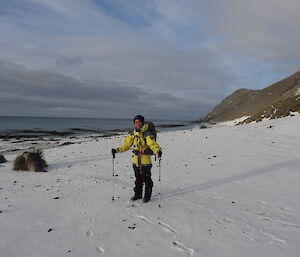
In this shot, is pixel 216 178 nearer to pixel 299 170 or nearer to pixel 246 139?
pixel 299 170

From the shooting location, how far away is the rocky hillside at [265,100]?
3196 centimetres

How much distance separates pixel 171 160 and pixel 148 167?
684 cm

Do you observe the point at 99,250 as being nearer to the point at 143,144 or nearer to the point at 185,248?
the point at 185,248

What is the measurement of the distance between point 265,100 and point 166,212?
98.9 metres

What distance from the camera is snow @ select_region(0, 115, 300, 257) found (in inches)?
186

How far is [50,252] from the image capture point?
457cm

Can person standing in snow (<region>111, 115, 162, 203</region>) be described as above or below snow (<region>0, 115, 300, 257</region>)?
above

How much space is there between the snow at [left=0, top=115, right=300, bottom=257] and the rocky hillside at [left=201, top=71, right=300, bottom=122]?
21.1m

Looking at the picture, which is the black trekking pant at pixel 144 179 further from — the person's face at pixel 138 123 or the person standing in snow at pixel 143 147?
the person's face at pixel 138 123

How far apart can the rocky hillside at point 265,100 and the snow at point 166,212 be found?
21145 millimetres

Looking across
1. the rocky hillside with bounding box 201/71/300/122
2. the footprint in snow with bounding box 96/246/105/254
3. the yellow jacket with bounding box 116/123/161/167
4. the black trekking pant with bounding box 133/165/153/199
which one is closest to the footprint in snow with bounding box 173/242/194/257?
the footprint in snow with bounding box 96/246/105/254

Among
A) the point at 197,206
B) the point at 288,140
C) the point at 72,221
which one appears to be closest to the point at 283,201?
the point at 197,206

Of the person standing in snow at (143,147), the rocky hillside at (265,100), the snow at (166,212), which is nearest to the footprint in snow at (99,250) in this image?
the snow at (166,212)

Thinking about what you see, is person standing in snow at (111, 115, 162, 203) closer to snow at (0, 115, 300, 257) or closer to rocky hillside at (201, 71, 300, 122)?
snow at (0, 115, 300, 257)
